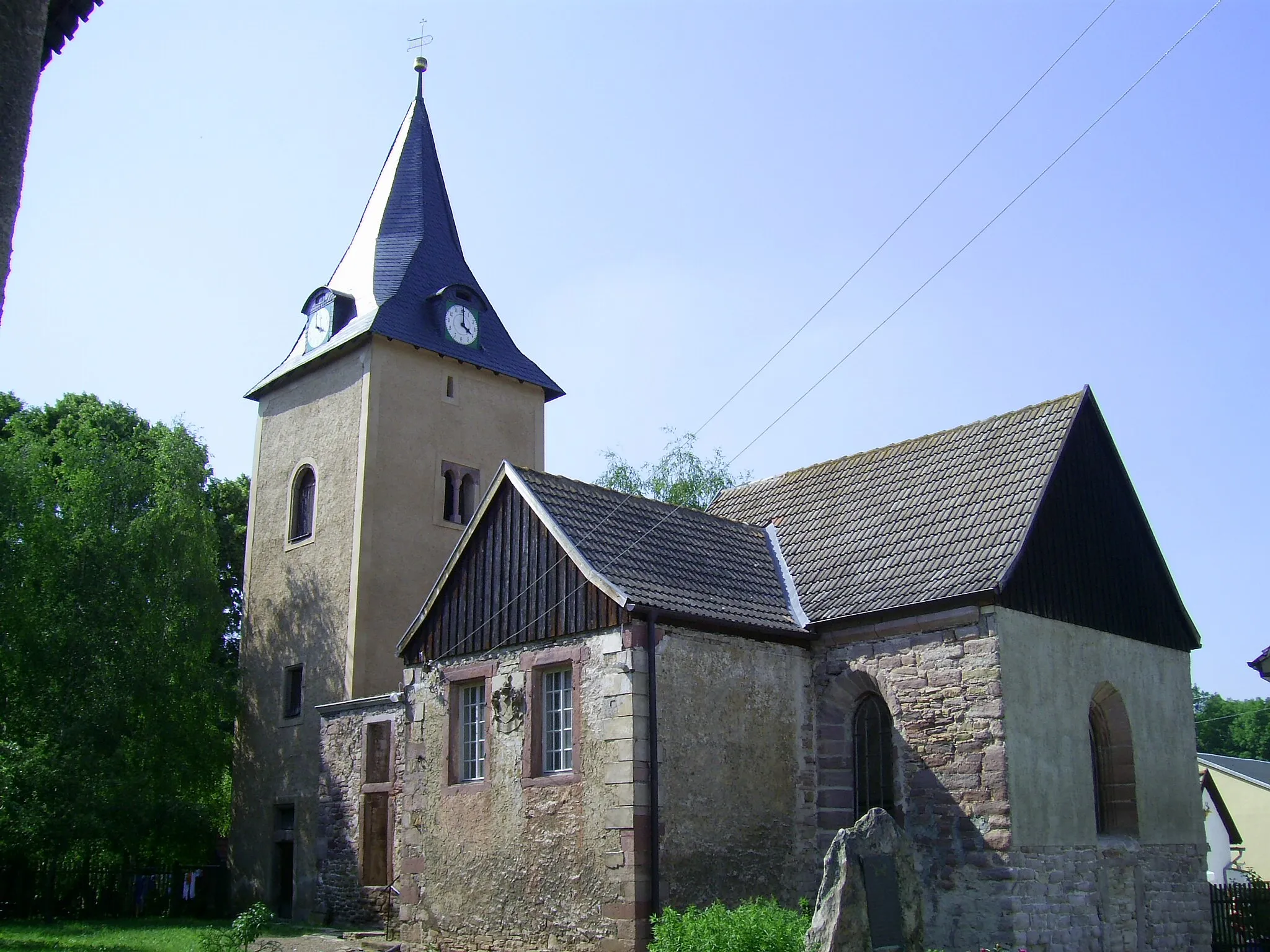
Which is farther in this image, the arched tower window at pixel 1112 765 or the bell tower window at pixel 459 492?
the bell tower window at pixel 459 492

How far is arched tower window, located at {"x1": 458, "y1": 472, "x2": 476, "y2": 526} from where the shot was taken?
28531 millimetres

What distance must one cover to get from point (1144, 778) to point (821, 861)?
503cm

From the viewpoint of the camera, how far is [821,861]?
16.5 meters

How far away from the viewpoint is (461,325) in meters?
29.8

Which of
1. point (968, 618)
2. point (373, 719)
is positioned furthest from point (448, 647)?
point (968, 618)

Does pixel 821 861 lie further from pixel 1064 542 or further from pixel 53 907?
pixel 53 907

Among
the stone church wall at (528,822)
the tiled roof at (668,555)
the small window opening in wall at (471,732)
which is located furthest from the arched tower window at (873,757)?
the small window opening in wall at (471,732)

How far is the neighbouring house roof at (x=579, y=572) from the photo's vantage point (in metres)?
16.1

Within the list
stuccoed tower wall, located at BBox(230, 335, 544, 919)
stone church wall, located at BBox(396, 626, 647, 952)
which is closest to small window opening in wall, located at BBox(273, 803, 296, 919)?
stuccoed tower wall, located at BBox(230, 335, 544, 919)

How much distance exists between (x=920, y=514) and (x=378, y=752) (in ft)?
34.4

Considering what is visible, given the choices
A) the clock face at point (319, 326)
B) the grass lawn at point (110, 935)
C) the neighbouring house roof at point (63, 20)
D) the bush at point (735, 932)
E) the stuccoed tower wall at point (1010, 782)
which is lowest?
the grass lawn at point (110, 935)

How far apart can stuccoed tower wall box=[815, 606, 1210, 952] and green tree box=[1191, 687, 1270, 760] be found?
54.2m

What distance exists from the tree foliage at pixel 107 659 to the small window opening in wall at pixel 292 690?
5.59ft

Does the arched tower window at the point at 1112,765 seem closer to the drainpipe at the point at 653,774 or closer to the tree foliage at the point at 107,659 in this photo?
the drainpipe at the point at 653,774
